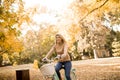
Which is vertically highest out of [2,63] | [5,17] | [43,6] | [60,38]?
[43,6]

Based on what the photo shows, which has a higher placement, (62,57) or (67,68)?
(62,57)

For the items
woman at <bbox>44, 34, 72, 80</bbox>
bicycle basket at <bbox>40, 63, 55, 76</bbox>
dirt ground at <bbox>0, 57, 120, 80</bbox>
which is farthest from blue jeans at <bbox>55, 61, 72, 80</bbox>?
dirt ground at <bbox>0, 57, 120, 80</bbox>

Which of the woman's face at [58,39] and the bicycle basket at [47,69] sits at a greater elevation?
the woman's face at [58,39]

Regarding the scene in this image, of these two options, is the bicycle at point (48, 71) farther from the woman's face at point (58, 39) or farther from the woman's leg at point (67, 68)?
the woman's face at point (58, 39)

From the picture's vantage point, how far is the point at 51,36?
61.0 metres

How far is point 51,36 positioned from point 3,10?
4682 cm

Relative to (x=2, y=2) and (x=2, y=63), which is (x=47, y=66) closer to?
(x=2, y=2)

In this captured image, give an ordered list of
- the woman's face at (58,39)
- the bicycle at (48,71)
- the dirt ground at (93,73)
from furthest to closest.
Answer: the dirt ground at (93,73)
the woman's face at (58,39)
the bicycle at (48,71)

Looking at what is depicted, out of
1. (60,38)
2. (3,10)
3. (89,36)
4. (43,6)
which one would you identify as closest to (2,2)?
(3,10)

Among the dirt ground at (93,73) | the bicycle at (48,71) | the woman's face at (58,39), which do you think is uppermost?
the woman's face at (58,39)

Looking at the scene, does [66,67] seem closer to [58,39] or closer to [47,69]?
[47,69]

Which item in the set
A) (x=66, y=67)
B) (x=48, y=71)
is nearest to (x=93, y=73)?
(x=66, y=67)

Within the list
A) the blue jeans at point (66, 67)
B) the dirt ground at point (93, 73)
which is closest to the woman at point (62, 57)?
the blue jeans at point (66, 67)

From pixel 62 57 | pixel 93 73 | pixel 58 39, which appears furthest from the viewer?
pixel 93 73
